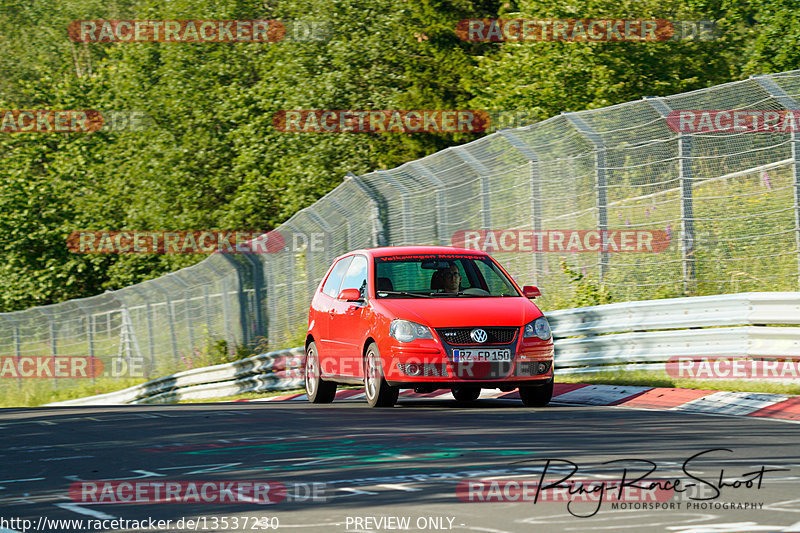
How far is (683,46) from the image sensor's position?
132 ft

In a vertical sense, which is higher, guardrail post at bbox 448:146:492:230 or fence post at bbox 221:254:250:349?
guardrail post at bbox 448:146:492:230

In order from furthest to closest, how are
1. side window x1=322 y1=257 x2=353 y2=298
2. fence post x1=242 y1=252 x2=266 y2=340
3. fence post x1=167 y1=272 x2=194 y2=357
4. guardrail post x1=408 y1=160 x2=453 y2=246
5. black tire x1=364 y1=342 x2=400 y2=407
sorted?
fence post x1=167 y1=272 x2=194 y2=357 → fence post x1=242 y1=252 x2=266 y2=340 → guardrail post x1=408 y1=160 x2=453 y2=246 → side window x1=322 y1=257 x2=353 y2=298 → black tire x1=364 y1=342 x2=400 y2=407

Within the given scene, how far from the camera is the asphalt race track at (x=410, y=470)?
21.1 ft

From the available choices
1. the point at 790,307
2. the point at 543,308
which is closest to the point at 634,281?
the point at 543,308

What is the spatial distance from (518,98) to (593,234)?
20.3m

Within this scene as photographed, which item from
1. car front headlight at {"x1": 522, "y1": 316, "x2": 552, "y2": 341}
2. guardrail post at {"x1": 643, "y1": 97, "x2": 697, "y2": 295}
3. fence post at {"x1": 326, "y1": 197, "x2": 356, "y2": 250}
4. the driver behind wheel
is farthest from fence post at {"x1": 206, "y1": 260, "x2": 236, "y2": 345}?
car front headlight at {"x1": 522, "y1": 316, "x2": 552, "y2": 341}

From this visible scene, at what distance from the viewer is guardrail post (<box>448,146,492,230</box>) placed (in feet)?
59.3

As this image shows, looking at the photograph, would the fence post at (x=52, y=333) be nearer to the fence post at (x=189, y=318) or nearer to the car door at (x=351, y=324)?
the fence post at (x=189, y=318)

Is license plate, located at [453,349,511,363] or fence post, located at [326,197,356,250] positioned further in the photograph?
fence post, located at [326,197,356,250]

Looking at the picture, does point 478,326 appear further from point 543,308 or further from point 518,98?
point 518,98

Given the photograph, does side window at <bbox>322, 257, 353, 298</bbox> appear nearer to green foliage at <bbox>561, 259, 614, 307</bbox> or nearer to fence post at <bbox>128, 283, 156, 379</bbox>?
green foliage at <bbox>561, 259, 614, 307</bbox>

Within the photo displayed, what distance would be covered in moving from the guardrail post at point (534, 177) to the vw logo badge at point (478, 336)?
5.27m

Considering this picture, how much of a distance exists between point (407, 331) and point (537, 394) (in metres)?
1.64

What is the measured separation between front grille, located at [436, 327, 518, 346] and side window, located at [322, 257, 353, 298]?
2.77 m
